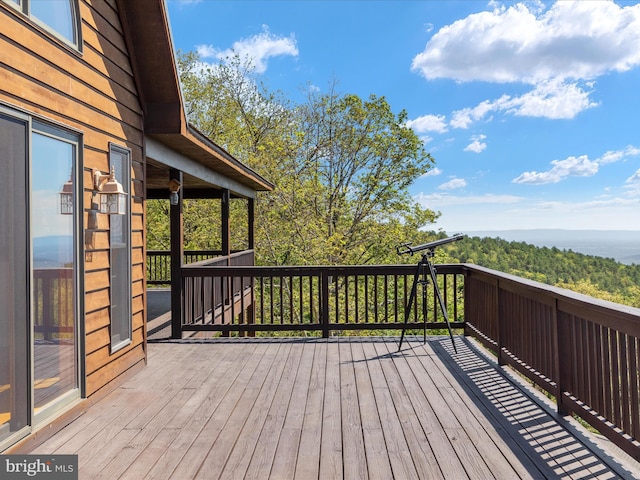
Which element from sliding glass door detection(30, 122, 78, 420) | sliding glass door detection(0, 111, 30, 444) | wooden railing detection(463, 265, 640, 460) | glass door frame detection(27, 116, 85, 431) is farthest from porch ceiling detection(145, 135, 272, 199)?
wooden railing detection(463, 265, 640, 460)

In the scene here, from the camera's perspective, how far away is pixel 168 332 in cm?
571

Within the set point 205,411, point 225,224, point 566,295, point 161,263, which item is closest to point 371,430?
point 205,411

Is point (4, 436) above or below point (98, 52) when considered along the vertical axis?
below

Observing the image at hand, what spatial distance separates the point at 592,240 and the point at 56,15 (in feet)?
418

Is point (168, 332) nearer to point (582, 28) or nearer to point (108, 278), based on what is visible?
point (108, 278)

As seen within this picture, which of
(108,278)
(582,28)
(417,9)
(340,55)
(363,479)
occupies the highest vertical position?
(340,55)

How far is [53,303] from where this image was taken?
2.74 m

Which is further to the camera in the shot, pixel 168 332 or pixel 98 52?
pixel 168 332

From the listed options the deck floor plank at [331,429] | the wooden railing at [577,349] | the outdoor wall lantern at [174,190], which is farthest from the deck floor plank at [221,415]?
the wooden railing at [577,349]

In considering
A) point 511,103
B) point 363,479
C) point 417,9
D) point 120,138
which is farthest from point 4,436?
point 511,103

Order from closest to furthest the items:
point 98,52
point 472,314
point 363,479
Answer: point 363,479, point 98,52, point 472,314

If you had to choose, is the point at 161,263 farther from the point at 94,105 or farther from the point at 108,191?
the point at 94,105

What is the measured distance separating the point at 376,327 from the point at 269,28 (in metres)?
25.0

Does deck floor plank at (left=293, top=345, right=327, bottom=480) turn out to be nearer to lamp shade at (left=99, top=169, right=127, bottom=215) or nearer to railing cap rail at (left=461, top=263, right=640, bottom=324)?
railing cap rail at (left=461, top=263, right=640, bottom=324)
